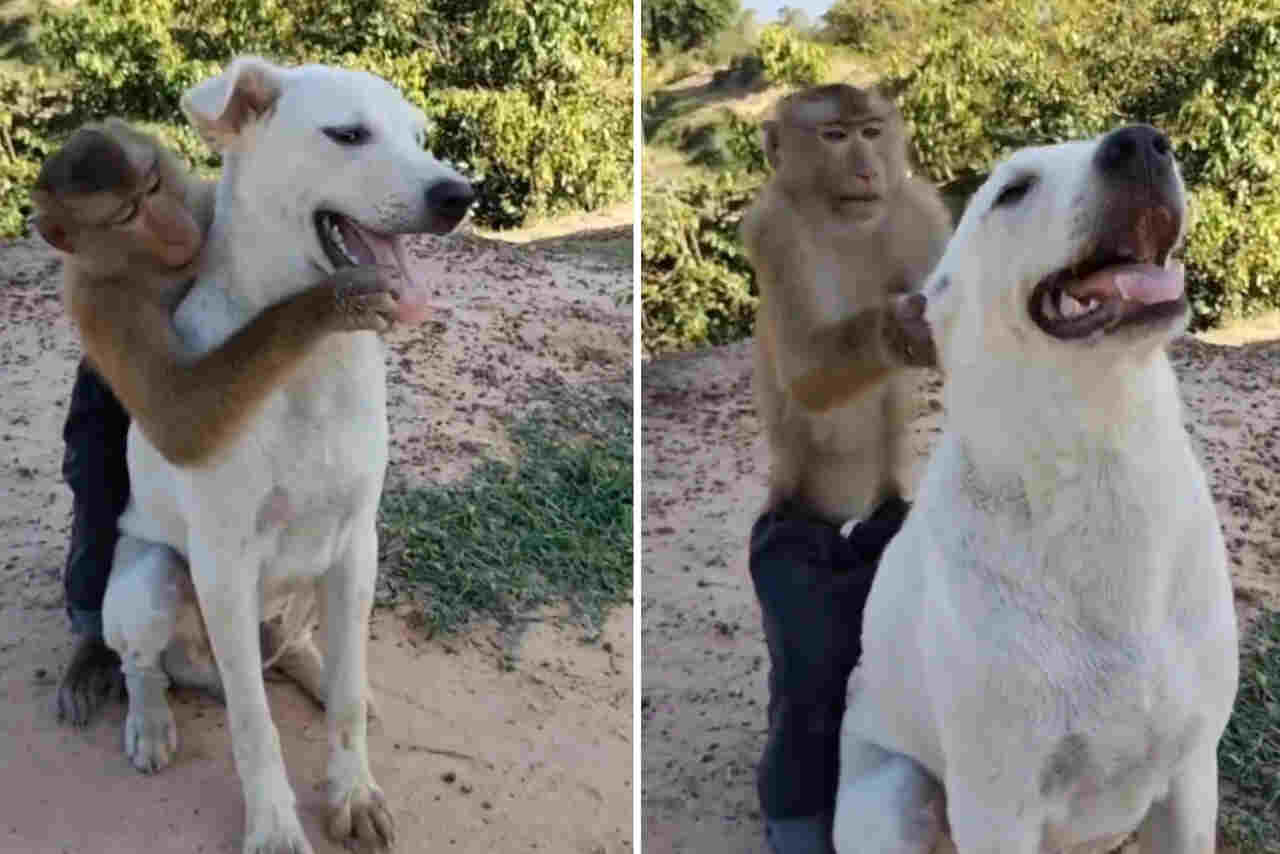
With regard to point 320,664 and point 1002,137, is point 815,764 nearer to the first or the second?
point 320,664

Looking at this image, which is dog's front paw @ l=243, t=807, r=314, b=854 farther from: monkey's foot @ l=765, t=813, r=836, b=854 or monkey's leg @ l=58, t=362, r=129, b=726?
monkey's foot @ l=765, t=813, r=836, b=854

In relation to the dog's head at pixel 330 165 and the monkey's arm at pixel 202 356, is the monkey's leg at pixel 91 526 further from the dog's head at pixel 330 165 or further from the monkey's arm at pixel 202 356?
the dog's head at pixel 330 165

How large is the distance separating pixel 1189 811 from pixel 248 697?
4.84 ft

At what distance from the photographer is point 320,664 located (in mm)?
3082

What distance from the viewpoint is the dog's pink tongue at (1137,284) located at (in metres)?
1.56

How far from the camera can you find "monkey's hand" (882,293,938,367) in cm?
188

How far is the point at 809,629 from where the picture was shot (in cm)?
242

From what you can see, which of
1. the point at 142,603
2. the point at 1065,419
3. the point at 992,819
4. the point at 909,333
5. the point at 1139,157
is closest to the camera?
the point at 1139,157

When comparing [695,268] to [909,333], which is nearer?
[909,333]

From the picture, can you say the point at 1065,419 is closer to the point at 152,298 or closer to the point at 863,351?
the point at 863,351

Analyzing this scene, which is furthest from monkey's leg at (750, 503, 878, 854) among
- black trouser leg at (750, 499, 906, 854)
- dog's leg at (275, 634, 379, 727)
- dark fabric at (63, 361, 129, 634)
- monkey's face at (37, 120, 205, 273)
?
dark fabric at (63, 361, 129, 634)

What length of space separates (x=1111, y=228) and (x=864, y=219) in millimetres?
614

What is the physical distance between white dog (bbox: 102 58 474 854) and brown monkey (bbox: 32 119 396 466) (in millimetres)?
52

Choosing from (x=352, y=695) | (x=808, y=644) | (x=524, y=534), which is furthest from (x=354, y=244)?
(x=524, y=534)
